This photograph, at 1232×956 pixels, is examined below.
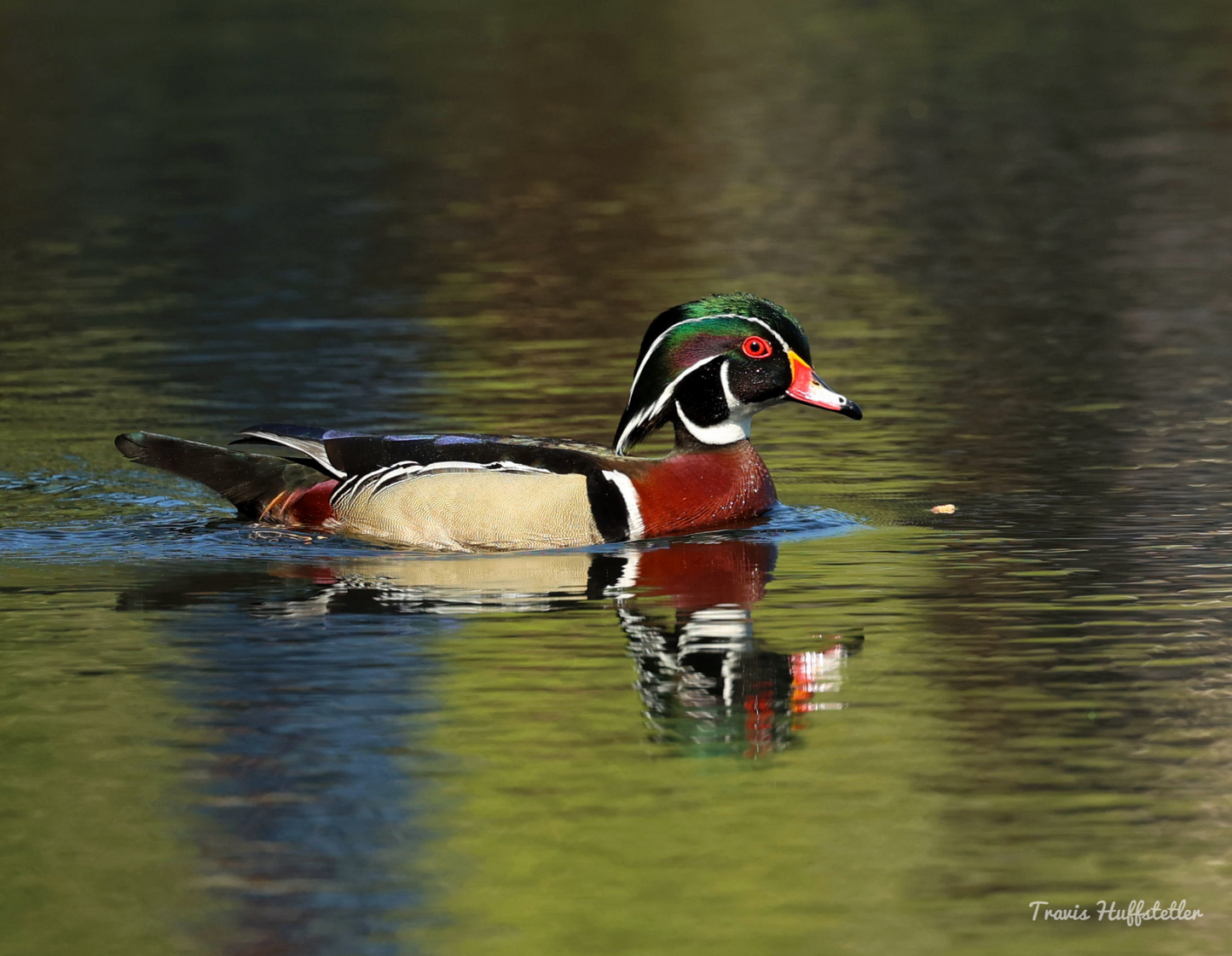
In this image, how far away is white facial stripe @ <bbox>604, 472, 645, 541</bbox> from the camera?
13273 millimetres

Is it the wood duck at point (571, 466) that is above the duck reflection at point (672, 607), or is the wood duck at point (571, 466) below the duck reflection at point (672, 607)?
above

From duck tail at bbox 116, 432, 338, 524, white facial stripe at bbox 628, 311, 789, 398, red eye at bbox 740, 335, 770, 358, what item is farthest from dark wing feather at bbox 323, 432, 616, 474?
red eye at bbox 740, 335, 770, 358

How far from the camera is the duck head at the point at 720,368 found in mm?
13727

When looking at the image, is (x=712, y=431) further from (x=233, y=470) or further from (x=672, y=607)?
(x=233, y=470)

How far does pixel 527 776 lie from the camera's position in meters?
9.02

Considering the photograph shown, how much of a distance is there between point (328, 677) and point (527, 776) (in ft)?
5.61

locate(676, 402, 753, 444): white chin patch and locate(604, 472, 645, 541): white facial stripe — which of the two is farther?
locate(676, 402, 753, 444): white chin patch

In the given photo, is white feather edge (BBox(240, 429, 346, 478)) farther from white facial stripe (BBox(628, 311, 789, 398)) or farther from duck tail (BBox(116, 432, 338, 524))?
white facial stripe (BBox(628, 311, 789, 398))

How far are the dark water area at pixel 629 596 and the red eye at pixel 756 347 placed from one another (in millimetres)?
1004
